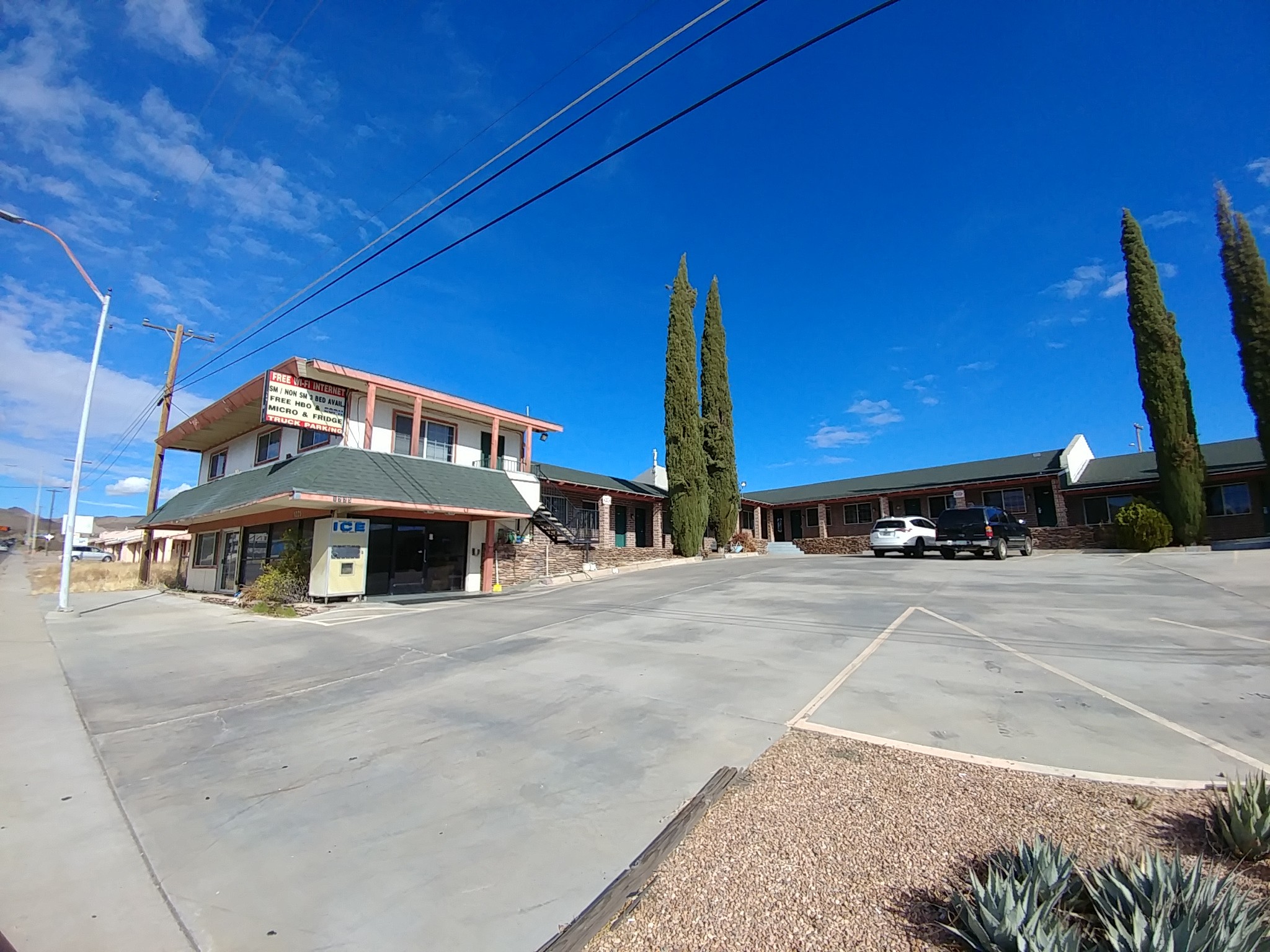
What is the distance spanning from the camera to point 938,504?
31.7m

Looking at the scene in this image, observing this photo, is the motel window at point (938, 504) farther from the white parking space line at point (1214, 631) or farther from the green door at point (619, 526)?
the white parking space line at point (1214, 631)

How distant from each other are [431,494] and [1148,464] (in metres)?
32.9

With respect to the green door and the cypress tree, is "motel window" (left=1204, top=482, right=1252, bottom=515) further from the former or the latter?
the green door

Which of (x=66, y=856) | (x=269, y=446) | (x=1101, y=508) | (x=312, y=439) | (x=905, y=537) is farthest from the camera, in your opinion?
(x=1101, y=508)

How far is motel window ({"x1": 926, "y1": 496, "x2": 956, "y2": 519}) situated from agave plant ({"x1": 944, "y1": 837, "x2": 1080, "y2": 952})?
3205cm

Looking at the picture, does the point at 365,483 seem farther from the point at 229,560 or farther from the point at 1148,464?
the point at 1148,464

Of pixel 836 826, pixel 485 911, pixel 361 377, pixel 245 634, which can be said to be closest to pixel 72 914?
pixel 485 911

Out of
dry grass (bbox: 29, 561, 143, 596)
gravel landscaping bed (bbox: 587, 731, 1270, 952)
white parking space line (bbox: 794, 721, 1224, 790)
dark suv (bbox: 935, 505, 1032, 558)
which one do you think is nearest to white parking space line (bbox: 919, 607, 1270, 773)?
white parking space line (bbox: 794, 721, 1224, 790)

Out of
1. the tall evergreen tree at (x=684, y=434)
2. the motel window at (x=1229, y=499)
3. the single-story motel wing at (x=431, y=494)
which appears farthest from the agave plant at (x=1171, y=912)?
the motel window at (x=1229, y=499)

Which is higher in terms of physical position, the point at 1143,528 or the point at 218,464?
the point at 218,464

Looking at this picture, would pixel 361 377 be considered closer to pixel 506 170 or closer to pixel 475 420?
pixel 475 420

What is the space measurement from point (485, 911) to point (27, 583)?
35.3 meters

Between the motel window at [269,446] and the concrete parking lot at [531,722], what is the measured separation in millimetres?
9407

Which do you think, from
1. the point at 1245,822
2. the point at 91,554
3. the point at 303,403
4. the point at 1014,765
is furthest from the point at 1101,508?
the point at 91,554
